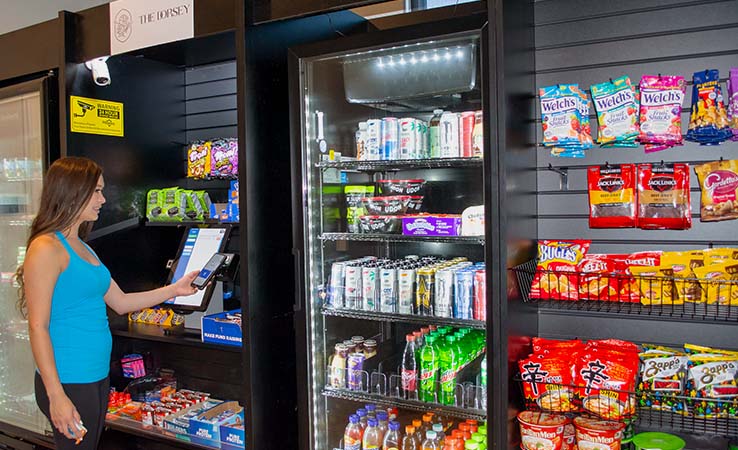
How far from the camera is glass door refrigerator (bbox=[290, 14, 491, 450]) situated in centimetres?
248

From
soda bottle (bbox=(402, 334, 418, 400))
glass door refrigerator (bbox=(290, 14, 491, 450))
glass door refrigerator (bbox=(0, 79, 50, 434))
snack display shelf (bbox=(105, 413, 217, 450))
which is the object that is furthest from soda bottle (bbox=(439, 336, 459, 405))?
glass door refrigerator (bbox=(0, 79, 50, 434))

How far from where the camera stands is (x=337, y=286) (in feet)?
9.07

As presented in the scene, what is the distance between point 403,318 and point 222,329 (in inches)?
38.1

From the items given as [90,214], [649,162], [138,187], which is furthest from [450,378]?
[138,187]

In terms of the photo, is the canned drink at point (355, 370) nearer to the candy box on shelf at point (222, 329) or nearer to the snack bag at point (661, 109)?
the candy box on shelf at point (222, 329)

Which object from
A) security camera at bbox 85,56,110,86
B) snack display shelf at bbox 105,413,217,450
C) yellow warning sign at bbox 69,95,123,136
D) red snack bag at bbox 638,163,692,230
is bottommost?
snack display shelf at bbox 105,413,217,450

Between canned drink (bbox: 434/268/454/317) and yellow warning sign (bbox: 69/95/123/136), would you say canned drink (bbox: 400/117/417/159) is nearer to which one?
canned drink (bbox: 434/268/454/317)

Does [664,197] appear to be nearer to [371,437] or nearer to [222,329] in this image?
[371,437]

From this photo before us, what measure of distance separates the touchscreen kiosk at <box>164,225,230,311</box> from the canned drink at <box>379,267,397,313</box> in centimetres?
101

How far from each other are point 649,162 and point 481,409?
124 cm

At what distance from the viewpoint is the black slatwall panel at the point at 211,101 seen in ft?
11.8

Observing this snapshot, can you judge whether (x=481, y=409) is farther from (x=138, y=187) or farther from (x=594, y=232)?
(x=138, y=187)

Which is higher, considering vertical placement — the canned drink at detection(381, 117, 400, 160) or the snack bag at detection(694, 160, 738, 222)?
the canned drink at detection(381, 117, 400, 160)

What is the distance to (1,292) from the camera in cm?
384
